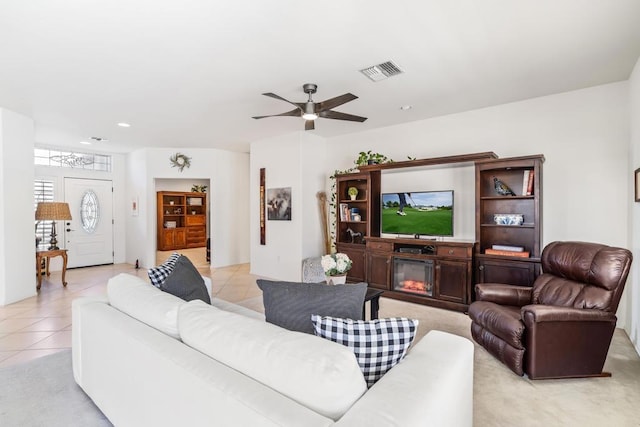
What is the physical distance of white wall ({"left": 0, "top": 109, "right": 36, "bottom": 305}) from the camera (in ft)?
14.1

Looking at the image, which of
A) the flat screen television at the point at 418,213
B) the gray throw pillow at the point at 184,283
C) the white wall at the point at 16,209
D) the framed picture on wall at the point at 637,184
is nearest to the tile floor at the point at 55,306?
the white wall at the point at 16,209

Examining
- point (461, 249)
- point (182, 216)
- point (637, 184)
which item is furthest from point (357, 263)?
point (182, 216)

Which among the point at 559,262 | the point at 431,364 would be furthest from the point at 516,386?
the point at 431,364

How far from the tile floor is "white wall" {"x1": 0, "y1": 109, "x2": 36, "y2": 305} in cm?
28

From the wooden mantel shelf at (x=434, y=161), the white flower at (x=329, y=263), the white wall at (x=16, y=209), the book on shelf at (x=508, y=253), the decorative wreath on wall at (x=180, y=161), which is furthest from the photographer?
the decorative wreath on wall at (x=180, y=161)

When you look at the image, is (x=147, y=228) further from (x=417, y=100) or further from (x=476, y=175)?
(x=476, y=175)

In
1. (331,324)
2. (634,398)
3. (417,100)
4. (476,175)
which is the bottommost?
(634,398)

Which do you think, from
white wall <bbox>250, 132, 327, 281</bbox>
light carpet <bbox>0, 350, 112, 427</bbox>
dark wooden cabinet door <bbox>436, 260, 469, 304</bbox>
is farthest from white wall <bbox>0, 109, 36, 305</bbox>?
dark wooden cabinet door <bbox>436, 260, 469, 304</bbox>

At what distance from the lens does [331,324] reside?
4.05 feet

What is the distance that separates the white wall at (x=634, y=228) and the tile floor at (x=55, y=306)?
3899 mm

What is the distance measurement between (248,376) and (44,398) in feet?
6.60

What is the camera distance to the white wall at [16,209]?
14.1ft

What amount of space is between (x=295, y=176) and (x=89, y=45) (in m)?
3.47

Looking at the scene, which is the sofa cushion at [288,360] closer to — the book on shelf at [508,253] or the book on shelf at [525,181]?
the book on shelf at [508,253]
